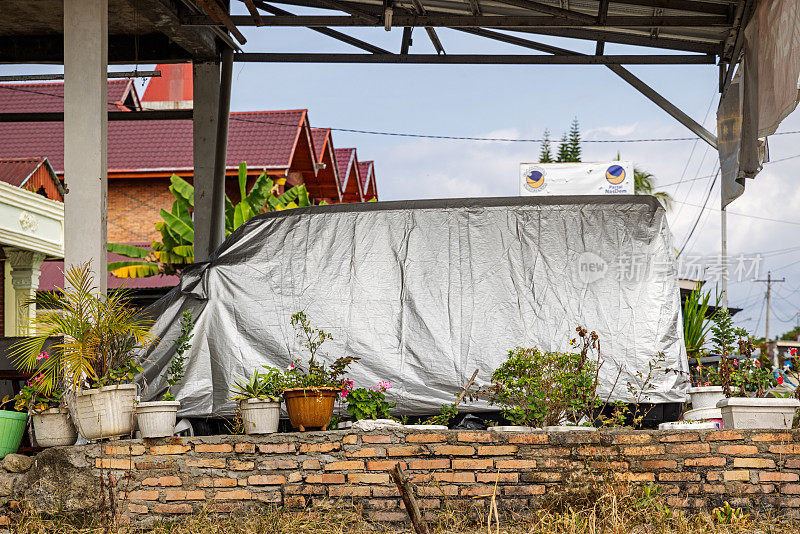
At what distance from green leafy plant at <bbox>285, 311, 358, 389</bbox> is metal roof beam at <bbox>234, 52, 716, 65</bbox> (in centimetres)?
338

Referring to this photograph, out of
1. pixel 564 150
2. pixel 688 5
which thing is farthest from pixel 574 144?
pixel 688 5

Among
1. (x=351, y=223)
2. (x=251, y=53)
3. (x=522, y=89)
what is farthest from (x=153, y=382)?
(x=522, y=89)

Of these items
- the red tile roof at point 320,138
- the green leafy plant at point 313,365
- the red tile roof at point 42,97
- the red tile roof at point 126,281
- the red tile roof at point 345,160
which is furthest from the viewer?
the red tile roof at point 345,160

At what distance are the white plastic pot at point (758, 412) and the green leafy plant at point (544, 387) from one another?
91 cm

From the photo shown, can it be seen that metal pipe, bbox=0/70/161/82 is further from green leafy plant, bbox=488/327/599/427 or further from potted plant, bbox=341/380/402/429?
green leafy plant, bbox=488/327/599/427

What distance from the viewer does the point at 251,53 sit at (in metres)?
9.54

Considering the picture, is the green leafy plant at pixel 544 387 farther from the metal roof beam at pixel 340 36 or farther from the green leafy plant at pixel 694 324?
the metal roof beam at pixel 340 36

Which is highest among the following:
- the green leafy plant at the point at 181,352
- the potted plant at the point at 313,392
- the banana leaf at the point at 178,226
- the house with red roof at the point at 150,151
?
the house with red roof at the point at 150,151

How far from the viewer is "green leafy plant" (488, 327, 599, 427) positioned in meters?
6.00

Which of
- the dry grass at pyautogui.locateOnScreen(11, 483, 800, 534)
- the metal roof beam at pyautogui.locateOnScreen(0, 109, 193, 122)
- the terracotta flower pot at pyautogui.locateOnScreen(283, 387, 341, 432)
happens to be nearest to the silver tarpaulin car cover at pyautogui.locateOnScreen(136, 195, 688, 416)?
the terracotta flower pot at pyautogui.locateOnScreen(283, 387, 341, 432)

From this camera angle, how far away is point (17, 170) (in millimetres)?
16875

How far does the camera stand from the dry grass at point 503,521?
205 inches

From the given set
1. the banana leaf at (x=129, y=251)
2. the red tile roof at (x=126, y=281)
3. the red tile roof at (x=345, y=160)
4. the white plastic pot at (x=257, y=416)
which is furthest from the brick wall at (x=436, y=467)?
the red tile roof at (x=345, y=160)

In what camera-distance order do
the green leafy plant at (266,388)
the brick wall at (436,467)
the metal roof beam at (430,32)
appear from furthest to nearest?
the metal roof beam at (430,32)
the green leafy plant at (266,388)
the brick wall at (436,467)
